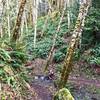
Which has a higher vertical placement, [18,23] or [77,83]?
[18,23]

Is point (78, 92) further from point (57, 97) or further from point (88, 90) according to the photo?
point (57, 97)

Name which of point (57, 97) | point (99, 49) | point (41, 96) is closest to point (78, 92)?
point (41, 96)

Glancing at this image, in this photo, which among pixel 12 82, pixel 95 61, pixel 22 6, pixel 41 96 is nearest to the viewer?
pixel 12 82

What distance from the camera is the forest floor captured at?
13.4m

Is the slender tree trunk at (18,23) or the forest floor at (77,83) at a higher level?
the slender tree trunk at (18,23)

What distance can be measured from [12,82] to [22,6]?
430cm

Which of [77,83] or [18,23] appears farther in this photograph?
[77,83]

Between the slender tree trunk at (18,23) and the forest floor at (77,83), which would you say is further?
the slender tree trunk at (18,23)

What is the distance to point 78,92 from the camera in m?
14.1

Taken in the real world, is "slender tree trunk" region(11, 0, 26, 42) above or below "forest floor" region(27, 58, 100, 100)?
above

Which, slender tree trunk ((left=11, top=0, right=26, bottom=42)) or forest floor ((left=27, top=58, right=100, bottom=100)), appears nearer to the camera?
forest floor ((left=27, top=58, right=100, bottom=100))

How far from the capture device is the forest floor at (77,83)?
1338 cm

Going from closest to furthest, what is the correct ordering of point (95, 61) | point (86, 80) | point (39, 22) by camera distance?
point (86, 80)
point (95, 61)
point (39, 22)

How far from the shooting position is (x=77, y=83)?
16.2 metres
